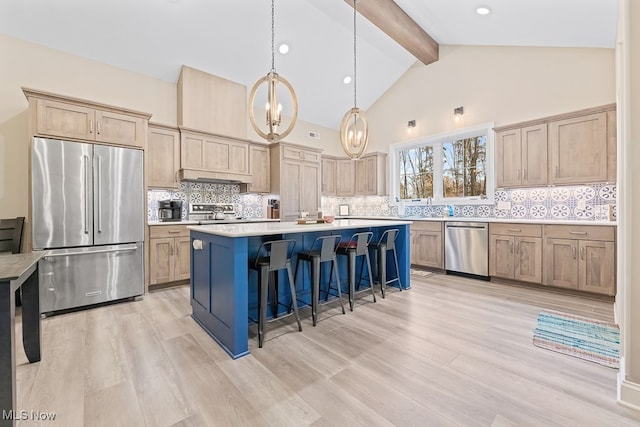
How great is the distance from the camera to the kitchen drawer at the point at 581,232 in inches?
130

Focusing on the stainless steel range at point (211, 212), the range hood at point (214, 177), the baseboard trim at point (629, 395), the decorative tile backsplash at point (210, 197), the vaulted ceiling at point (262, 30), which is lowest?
the baseboard trim at point (629, 395)

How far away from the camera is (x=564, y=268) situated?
11.8 ft

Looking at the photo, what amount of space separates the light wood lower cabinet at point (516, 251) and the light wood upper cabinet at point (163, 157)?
4.98 meters

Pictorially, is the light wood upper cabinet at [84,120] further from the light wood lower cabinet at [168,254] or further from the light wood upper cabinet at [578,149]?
the light wood upper cabinet at [578,149]

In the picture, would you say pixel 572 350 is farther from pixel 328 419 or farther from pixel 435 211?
pixel 435 211

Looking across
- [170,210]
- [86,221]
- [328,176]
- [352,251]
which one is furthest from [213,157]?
[352,251]

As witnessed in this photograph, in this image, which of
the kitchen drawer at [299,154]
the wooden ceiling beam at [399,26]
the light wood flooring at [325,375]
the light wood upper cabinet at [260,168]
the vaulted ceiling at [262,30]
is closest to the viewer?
the light wood flooring at [325,375]

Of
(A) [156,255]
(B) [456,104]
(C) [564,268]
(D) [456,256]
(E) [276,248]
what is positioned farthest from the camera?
(B) [456,104]

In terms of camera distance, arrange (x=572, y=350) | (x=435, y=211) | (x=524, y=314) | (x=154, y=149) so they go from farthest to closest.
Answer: (x=435, y=211) → (x=154, y=149) → (x=524, y=314) → (x=572, y=350)

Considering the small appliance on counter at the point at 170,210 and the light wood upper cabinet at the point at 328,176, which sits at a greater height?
the light wood upper cabinet at the point at 328,176

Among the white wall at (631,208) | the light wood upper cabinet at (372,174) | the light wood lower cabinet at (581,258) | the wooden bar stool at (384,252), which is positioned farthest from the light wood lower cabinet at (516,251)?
the light wood upper cabinet at (372,174)

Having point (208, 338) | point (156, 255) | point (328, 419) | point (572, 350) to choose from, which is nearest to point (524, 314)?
point (572, 350)

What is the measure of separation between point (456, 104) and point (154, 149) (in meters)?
5.25

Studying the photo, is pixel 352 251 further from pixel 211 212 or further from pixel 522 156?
pixel 522 156
